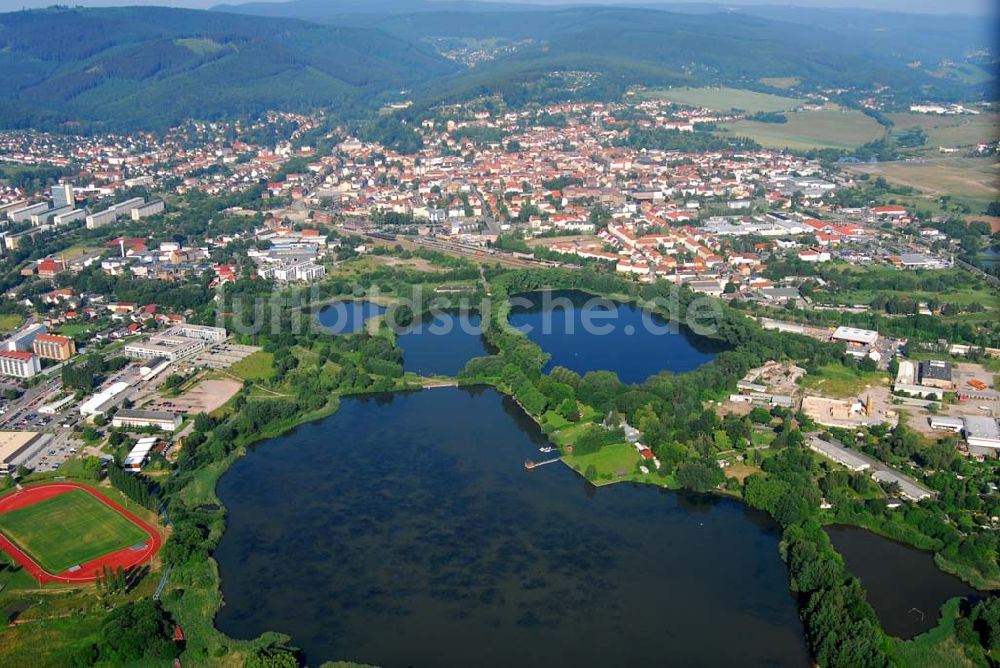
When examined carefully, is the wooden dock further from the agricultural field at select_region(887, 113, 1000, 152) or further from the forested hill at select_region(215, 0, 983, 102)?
the forested hill at select_region(215, 0, 983, 102)

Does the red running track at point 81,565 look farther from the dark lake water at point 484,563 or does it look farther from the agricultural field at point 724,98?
the agricultural field at point 724,98

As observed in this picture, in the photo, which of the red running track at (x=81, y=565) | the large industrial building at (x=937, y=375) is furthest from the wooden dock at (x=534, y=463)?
the large industrial building at (x=937, y=375)

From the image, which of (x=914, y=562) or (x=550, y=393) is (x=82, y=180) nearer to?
(x=550, y=393)

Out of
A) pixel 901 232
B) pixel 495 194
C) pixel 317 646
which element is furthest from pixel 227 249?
pixel 901 232


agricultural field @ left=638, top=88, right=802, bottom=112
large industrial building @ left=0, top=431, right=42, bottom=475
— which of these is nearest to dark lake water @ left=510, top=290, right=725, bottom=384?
large industrial building @ left=0, top=431, right=42, bottom=475

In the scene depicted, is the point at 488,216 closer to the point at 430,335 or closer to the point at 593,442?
the point at 430,335
